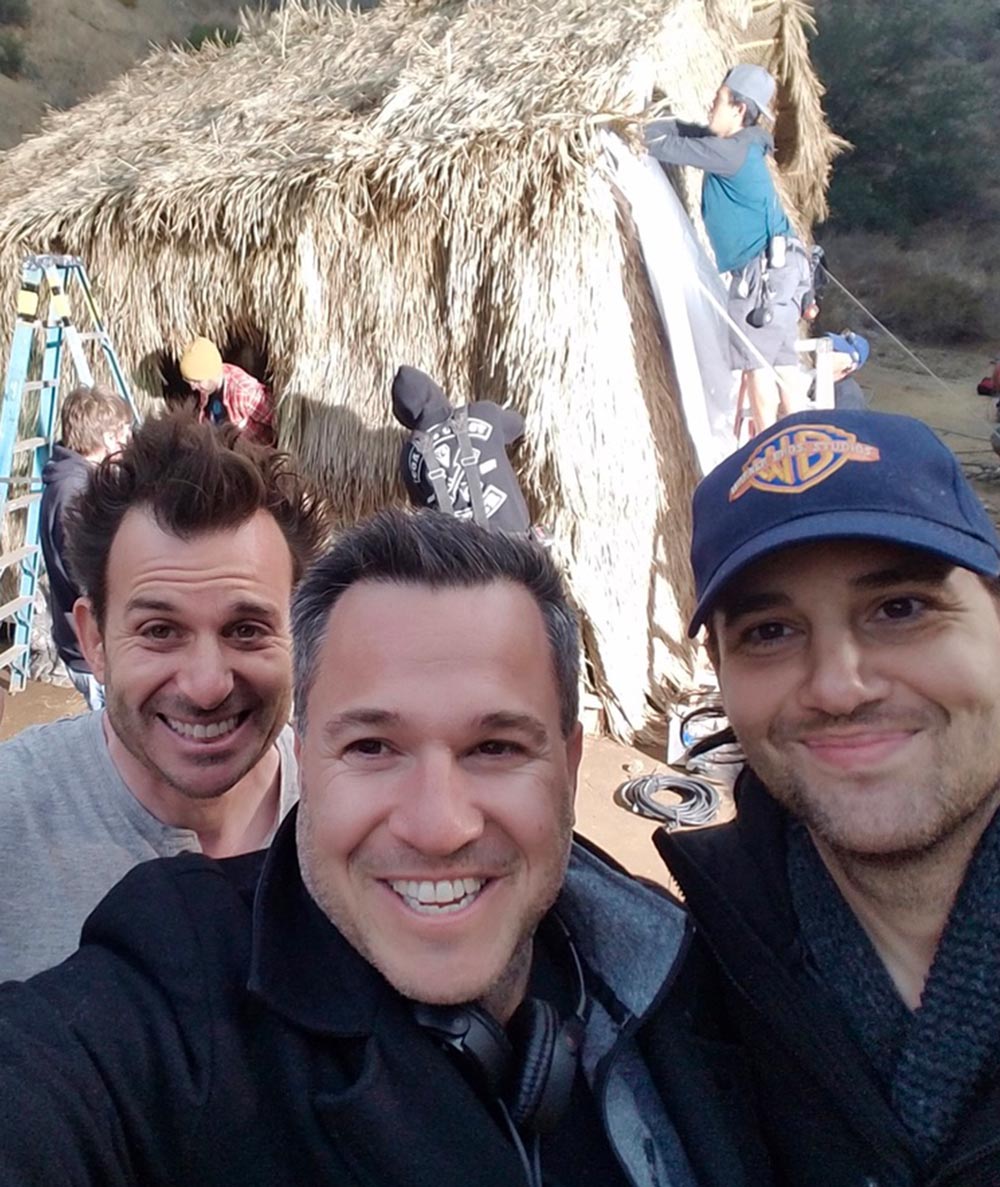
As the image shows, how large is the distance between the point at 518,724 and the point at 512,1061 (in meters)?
0.40

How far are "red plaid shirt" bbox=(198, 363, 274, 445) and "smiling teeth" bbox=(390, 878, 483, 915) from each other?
16.7ft

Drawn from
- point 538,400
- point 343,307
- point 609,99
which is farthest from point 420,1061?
point 343,307

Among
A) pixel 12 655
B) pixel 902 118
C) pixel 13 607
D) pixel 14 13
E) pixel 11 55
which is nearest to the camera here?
pixel 13 607

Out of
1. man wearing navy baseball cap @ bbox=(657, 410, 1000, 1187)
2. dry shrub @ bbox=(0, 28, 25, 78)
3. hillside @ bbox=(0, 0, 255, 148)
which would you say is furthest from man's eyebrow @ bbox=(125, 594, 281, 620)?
dry shrub @ bbox=(0, 28, 25, 78)

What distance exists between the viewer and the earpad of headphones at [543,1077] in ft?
3.48

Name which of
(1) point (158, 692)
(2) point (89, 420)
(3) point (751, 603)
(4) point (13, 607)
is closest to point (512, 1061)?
Result: (3) point (751, 603)

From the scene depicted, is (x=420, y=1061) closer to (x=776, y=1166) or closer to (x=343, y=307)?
(x=776, y=1166)

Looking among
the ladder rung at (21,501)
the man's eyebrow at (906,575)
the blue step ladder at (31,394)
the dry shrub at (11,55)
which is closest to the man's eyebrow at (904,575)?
the man's eyebrow at (906,575)

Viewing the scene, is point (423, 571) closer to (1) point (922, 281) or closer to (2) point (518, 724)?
(2) point (518, 724)

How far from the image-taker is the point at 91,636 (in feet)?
6.05

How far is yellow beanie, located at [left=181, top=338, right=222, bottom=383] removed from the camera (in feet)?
18.2

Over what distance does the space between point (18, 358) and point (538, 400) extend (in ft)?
9.44

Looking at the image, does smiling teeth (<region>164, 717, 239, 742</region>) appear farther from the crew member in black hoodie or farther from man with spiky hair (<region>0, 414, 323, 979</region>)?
the crew member in black hoodie

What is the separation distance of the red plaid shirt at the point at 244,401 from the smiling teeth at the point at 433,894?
5.08 m
